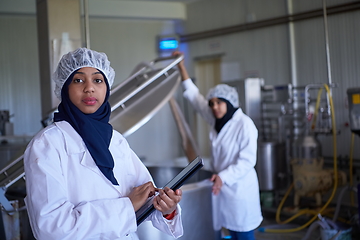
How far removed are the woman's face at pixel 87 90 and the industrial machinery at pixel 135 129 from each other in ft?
3.37

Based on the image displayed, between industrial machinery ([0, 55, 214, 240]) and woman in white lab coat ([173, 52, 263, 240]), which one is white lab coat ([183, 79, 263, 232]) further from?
industrial machinery ([0, 55, 214, 240])

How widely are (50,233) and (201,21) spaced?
5.60 meters

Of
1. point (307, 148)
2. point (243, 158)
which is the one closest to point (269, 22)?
point (307, 148)

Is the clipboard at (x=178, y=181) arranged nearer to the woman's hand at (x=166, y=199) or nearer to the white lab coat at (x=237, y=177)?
the woman's hand at (x=166, y=199)

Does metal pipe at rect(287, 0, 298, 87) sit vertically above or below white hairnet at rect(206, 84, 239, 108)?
above

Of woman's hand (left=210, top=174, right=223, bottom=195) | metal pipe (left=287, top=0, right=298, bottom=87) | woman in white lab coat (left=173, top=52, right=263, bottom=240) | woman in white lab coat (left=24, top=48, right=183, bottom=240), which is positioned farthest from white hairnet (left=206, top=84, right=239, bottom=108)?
metal pipe (left=287, top=0, right=298, bottom=87)

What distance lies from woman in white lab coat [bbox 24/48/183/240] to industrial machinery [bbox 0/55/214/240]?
3.11 ft

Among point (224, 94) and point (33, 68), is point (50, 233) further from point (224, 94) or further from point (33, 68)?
point (33, 68)

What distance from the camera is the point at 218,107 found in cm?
283

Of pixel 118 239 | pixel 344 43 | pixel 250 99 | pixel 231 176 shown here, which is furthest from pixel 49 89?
pixel 344 43

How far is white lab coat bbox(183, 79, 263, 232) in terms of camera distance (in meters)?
2.59

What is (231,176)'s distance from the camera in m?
2.54

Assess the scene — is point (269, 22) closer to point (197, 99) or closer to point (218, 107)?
point (197, 99)

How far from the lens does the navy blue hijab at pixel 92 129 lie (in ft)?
4.20
